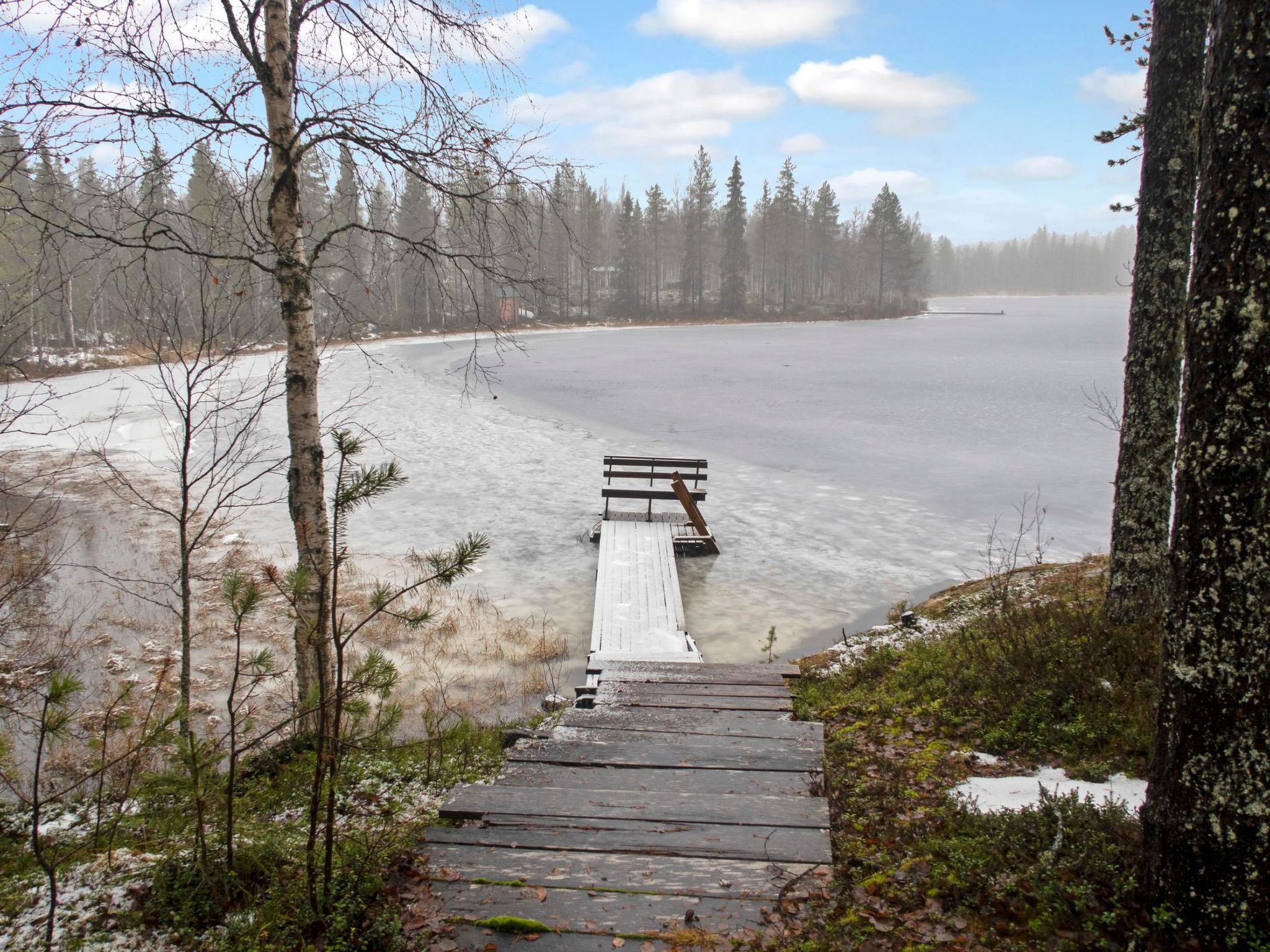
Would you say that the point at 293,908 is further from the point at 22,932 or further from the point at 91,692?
the point at 91,692

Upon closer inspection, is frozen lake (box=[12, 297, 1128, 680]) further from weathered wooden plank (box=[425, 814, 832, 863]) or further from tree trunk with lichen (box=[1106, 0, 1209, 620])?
weathered wooden plank (box=[425, 814, 832, 863])

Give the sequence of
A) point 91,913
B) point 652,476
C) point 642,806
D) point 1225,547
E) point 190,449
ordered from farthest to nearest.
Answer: point 190,449 < point 652,476 < point 642,806 < point 91,913 < point 1225,547

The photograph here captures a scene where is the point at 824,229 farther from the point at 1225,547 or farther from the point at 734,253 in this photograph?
the point at 1225,547

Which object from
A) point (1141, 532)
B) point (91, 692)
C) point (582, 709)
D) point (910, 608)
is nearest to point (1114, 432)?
point (910, 608)

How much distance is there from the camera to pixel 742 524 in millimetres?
14391

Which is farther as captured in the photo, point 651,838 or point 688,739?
point 688,739

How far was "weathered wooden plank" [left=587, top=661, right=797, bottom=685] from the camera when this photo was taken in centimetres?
661

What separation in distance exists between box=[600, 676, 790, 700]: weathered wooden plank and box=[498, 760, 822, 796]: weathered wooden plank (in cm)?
165

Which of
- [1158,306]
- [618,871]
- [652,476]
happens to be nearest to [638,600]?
[652,476]

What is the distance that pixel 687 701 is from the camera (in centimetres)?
589

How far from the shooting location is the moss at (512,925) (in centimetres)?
288

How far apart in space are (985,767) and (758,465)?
48.1 feet

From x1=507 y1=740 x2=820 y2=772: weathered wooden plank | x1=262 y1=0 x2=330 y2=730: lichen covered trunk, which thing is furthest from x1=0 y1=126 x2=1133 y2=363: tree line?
x1=507 y1=740 x2=820 y2=772: weathered wooden plank

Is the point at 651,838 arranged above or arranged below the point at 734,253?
below
